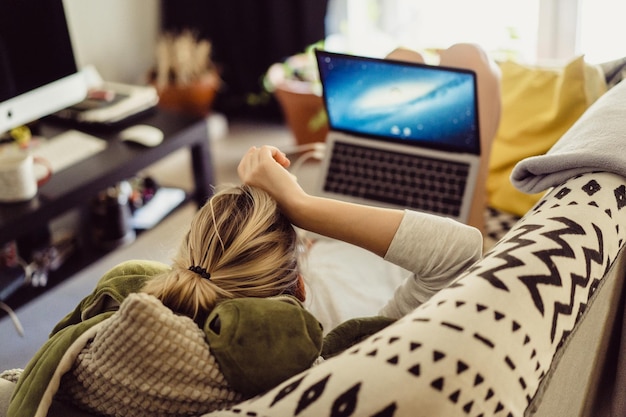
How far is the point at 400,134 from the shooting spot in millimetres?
1651

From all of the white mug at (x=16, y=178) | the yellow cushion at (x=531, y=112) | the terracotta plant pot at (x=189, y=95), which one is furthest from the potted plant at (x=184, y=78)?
the yellow cushion at (x=531, y=112)

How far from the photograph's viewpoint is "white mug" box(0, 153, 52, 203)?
178cm

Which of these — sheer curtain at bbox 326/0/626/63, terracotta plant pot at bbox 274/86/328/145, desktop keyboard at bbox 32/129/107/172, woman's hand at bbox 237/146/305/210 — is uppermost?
woman's hand at bbox 237/146/305/210

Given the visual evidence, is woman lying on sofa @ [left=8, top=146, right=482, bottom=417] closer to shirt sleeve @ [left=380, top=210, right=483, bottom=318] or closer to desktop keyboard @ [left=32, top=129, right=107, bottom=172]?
shirt sleeve @ [left=380, top=210, right=483, bottom=318]

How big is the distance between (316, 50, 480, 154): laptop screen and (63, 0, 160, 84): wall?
1.67m

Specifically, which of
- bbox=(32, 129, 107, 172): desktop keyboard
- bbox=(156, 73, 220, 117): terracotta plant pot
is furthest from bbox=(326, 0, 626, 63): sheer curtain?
bbox=(32, 129, 107, 172): desktop keyboard

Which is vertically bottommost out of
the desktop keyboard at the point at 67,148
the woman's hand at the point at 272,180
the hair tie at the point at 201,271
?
the desktop keyboard at the point at 67,148

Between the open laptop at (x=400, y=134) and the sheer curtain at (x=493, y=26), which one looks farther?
the sheer curtain at (x=493, y=26)

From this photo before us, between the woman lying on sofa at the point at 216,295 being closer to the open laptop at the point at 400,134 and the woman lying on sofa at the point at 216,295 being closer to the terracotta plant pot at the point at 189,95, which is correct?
the open laptop at the point at 400,134

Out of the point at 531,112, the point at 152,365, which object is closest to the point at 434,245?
the point at 152,365

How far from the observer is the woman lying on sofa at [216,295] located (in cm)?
82

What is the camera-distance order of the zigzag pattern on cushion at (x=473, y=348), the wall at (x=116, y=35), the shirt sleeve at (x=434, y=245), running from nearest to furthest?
1. the zigzag pattern on cushion at (x=473, y=348)
2. the shirt sleeve at (x=434, y=245)
3. the wall at (x=116, y=35)

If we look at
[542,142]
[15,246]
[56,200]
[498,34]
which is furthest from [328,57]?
[498,34]

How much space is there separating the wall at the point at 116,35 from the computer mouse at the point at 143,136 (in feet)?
3.03
